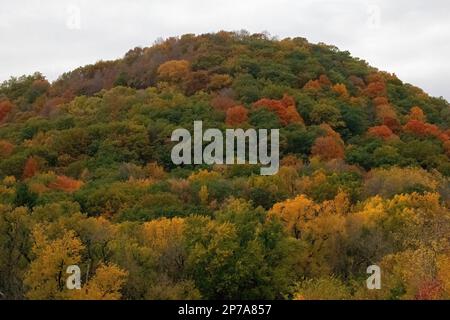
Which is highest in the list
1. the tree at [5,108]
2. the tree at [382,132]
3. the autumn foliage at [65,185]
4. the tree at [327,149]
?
the tree at [5,108]

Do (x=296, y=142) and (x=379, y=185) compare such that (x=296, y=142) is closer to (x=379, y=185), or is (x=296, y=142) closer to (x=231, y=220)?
(x=379, y=185)

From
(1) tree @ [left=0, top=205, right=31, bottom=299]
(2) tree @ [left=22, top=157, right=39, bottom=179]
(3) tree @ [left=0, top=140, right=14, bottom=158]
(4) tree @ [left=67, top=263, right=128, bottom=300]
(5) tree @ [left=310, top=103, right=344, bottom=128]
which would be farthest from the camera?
(5) tree @ [left=310, top=103, right=344, bottom=128]

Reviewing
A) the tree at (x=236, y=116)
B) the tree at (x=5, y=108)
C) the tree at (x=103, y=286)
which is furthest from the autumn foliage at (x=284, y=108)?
the tree at (x=103, y=286)

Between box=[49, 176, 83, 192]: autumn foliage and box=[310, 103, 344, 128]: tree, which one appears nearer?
box=[49, 176, 83, 192]: autumn foliage

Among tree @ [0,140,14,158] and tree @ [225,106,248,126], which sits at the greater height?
tree @ [225,106,248,126]

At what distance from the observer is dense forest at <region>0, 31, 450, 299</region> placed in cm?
3847

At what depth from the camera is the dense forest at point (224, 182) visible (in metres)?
38.5

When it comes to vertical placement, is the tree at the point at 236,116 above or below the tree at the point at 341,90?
below

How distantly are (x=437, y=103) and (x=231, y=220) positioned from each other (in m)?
82.0

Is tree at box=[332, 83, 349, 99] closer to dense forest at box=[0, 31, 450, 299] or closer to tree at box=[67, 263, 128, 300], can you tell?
dense forest at box=[0, 31, 450, 299]

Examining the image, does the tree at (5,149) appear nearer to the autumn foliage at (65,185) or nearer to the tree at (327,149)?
the autumn foliage at (65,185)

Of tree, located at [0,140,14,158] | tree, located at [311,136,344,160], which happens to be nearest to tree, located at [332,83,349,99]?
tree, located at [311,136,344,160]

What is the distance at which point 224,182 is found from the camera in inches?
2628
